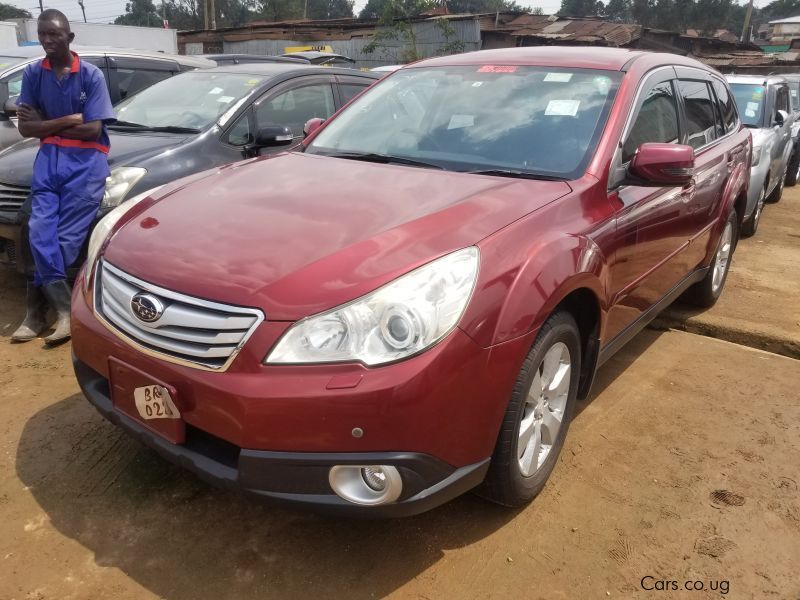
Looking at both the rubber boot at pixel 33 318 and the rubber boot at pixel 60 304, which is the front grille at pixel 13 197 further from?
the rubber boot at pixel 60 304

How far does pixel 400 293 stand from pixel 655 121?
206cm

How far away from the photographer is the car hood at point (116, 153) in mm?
4191

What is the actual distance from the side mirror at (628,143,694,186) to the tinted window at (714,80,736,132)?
216 centimetres

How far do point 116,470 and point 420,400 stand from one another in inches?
59.7

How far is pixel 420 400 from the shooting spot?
1866mm

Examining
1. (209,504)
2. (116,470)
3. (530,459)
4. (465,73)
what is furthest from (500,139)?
(116,470)

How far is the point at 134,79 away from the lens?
681cm

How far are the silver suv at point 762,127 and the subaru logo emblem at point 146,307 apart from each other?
5.95m

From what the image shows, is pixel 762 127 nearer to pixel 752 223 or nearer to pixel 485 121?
pixel 752 223

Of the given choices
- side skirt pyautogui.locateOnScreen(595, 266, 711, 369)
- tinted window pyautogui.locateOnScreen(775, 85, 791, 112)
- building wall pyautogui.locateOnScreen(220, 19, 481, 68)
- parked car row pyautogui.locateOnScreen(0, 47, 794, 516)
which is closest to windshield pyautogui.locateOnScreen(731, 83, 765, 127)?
tinted window pyautogui.locateOnScreen(775, 85, 791, 112)

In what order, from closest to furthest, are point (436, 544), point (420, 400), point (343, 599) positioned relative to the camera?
point (420, 400), point (343, 599), point (436, 544)

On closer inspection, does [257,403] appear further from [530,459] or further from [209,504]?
[530,459]

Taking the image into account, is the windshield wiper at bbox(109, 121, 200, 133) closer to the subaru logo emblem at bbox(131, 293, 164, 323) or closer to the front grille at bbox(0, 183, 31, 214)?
the front grille at bbox(0, 183, 31, 214)

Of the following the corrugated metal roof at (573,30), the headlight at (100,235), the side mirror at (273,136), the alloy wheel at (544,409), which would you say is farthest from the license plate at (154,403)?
the corrugated metal roof at (573,30)
